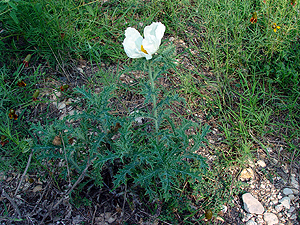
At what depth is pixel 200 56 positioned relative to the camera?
9.28 ft

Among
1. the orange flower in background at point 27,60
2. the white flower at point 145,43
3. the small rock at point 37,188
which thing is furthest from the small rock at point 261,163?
the orange flower in background at point 27,60

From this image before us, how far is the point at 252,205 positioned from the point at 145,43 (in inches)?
57.6

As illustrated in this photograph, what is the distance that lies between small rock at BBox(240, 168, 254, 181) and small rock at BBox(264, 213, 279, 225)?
30 cm

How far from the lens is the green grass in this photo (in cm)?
235

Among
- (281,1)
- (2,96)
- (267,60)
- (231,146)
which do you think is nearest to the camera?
(231,146)

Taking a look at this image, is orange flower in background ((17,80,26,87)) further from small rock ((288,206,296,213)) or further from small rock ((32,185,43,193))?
small rock ((288,206,296,213))

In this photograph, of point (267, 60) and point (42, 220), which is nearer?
point (42, 220)

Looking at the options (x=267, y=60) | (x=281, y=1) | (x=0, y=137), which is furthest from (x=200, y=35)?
A: (x=0, y=137)

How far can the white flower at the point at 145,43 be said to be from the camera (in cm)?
147

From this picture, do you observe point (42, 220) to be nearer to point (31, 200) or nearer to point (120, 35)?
point (31, 200)

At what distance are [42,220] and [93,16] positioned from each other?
2.19 m

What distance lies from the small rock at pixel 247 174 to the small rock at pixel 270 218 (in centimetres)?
30

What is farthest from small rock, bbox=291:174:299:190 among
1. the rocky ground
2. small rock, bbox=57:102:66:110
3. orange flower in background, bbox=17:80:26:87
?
orange flower in background, bbox=17:80:26:87

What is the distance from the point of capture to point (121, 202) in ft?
6.31
